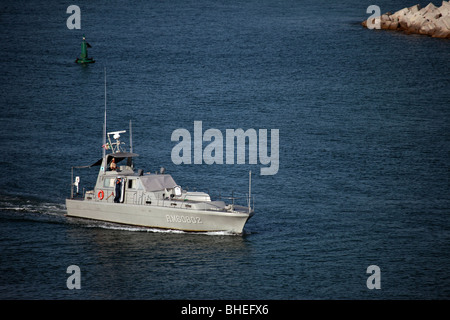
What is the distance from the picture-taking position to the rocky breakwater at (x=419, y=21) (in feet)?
469

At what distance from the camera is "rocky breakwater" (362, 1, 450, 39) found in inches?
5630

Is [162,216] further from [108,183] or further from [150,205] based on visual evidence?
[108,183]

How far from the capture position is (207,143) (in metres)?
88.1

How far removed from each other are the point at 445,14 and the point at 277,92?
45824 mm

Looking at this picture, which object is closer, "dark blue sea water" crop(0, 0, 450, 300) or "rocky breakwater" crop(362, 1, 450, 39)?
"dark blue sea water" crop(0, 0, 450, 300)

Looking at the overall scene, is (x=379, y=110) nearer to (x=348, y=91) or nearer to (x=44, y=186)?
(x=348, y=91)

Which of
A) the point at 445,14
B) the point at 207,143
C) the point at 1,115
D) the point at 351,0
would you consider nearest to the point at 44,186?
the point at 207,143

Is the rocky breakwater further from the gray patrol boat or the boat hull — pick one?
the boat hull

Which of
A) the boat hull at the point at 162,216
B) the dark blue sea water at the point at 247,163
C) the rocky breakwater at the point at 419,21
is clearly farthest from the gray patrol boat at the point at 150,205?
the rocky breakwater at the point at 419,21

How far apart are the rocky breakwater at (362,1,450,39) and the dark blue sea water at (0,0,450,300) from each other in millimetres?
2936

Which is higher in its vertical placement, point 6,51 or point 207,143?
point 6,51

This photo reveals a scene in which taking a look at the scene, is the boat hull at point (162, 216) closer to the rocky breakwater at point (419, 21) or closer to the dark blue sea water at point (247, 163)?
the dark blue sea water at point (247, 163)

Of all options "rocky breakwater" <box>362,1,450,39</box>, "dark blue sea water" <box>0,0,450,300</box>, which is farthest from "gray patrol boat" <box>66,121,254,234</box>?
"rocky breakwater" <box>362,1,450,39</box>

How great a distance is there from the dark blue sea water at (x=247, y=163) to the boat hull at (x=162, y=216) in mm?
805
